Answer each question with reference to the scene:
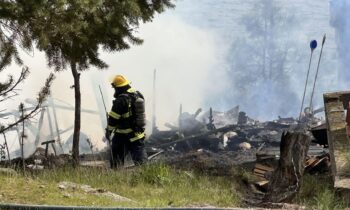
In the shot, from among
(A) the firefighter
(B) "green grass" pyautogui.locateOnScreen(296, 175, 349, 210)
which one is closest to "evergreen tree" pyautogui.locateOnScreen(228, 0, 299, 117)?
(A) the firefighter

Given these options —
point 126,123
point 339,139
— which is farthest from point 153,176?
point 339,139

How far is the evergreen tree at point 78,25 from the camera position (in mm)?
5754

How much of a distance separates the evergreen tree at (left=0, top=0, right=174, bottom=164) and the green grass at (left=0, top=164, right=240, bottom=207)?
153cm

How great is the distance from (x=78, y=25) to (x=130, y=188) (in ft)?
6.54

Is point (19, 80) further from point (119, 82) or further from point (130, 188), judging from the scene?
point (119, 82)

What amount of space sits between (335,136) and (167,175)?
7.75 feet

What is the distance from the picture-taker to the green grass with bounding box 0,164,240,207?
5.53 metres

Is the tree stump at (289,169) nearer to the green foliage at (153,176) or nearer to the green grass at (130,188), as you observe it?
the green grass at (130,188)

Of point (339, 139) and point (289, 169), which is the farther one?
point (339, 139)

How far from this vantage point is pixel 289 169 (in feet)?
21.2

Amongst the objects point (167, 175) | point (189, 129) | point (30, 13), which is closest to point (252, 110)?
point (189, 129)

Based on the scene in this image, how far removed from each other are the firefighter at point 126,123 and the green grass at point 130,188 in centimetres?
167

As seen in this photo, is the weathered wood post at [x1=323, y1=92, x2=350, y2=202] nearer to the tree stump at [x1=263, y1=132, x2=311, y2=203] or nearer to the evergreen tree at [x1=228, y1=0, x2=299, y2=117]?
the tree stump at [x1=263, y1=132, x2=311, y2=203]

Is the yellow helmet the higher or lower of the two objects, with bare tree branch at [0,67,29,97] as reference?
higher
